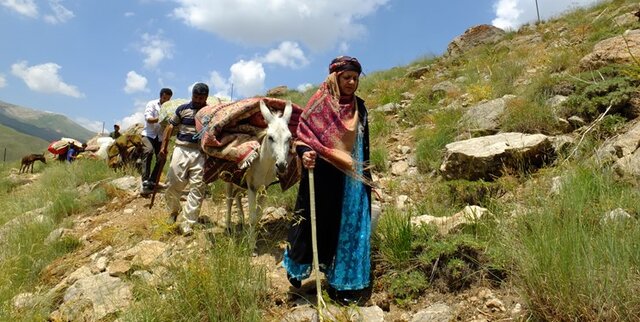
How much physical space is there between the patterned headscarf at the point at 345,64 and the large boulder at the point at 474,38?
1293 cm

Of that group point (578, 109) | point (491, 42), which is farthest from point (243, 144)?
point (491, 42)

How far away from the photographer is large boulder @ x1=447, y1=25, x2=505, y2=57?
49.7ft

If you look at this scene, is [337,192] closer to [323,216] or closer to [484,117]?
[323,216]

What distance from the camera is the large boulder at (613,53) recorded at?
19.5ft

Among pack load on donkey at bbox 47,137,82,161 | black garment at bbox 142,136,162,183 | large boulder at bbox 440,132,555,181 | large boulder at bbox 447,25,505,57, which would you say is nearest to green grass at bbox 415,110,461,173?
large boulder at bbox 440,132,555,181

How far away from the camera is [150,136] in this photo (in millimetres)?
7547

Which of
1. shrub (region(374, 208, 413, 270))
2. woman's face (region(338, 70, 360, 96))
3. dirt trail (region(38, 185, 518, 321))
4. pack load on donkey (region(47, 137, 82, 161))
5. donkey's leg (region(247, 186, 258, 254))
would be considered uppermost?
woman's face (region(338, 70, 360, 96))

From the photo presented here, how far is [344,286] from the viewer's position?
320 cm

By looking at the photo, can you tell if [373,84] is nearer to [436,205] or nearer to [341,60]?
[436,205]

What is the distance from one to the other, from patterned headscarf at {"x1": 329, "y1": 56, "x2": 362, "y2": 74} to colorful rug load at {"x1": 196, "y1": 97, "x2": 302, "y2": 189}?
4.15 ft

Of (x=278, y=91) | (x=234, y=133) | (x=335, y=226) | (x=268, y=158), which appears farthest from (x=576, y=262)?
(x=278, y=91)

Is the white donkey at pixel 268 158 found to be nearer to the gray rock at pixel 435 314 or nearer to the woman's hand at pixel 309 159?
the woman's hand at pixel 309 159

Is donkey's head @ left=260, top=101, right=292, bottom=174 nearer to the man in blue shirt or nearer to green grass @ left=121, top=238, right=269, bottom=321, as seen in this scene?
green grass @ left=121, top=238, right=269, bottom=321

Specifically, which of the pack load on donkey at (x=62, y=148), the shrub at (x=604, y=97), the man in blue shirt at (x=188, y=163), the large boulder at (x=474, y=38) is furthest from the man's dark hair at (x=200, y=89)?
the large boulder at (x=474, y=38)
